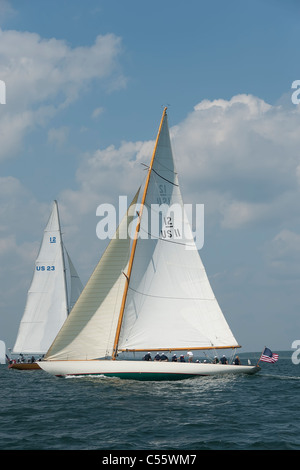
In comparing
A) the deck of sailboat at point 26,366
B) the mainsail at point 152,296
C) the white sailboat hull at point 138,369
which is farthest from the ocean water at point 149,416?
the deck of sailboat at point 26,366

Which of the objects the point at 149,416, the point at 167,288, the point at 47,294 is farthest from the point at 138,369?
the point at 47,294

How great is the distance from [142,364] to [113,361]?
75.1 inches

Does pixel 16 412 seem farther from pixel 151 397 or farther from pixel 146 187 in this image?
pixel 146 187

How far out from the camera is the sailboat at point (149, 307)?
3488 cm

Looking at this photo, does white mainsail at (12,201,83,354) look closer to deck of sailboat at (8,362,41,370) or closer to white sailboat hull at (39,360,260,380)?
deck of sailboat at (8,362,41,370)

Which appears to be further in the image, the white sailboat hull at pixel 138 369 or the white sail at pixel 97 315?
the white sail at pixel 97 315

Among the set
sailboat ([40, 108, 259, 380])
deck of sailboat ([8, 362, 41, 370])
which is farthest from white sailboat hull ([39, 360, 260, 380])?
deck of sailboat ([8, 362, 41, 370])

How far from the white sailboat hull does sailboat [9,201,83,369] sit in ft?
79.4

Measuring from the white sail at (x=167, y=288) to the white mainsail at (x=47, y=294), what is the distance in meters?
25.1

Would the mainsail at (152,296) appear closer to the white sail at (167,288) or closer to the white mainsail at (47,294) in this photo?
the white sail at (167,288)

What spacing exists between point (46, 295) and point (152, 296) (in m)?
26.4

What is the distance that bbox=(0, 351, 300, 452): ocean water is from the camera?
17.5 meters

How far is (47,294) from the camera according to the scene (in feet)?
195

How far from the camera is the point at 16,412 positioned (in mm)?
24312
